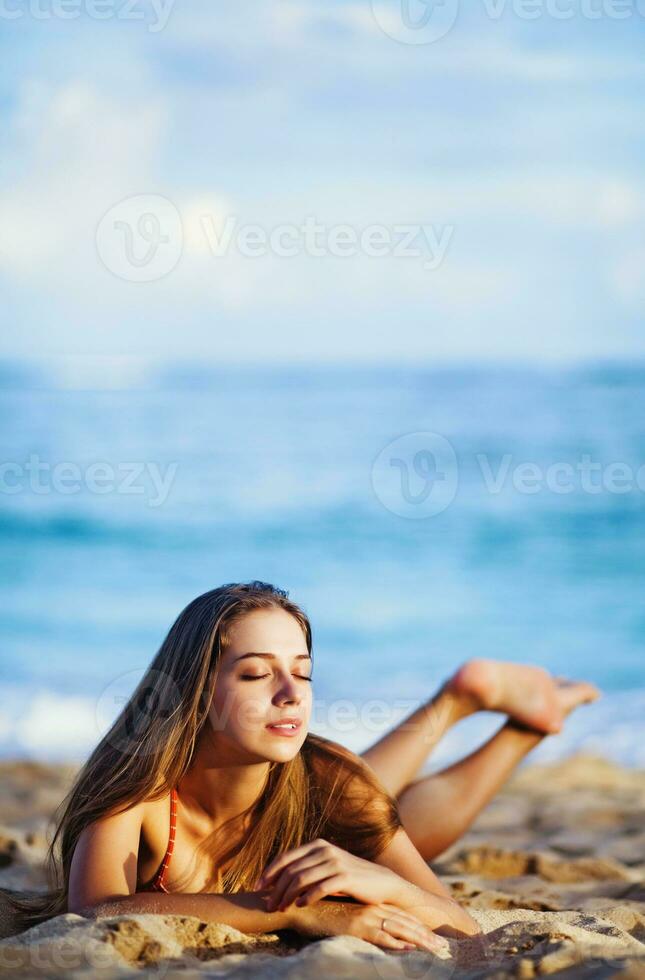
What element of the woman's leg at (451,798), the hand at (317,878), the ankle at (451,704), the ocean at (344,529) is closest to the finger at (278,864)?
the hand at (317,878)

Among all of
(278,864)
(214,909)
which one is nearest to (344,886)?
(278,864)

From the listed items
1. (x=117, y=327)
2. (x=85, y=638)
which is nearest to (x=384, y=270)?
(x=117, y=327)

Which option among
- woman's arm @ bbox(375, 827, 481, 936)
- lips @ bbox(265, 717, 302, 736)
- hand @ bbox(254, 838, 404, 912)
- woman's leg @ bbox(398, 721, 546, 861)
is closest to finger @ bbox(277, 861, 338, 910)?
hand @ bbox(254, 838, 404, 912)

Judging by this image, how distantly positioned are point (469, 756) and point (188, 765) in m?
1.45

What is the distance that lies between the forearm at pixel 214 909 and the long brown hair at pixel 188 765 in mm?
243

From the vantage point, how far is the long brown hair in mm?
2855

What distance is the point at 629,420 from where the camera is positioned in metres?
21.6

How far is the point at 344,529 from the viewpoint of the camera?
53.6 feet

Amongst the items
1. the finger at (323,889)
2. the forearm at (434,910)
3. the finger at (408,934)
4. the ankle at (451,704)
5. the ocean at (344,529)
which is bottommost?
the finger at (408,934)

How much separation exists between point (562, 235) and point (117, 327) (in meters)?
9.98

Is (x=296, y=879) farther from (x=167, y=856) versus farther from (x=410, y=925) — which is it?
(x=167, y=856)

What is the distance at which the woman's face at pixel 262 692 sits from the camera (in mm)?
2787

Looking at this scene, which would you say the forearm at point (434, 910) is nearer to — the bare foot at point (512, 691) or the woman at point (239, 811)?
the woman at point (239, 811)

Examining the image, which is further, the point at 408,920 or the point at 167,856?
the point at 167,856
